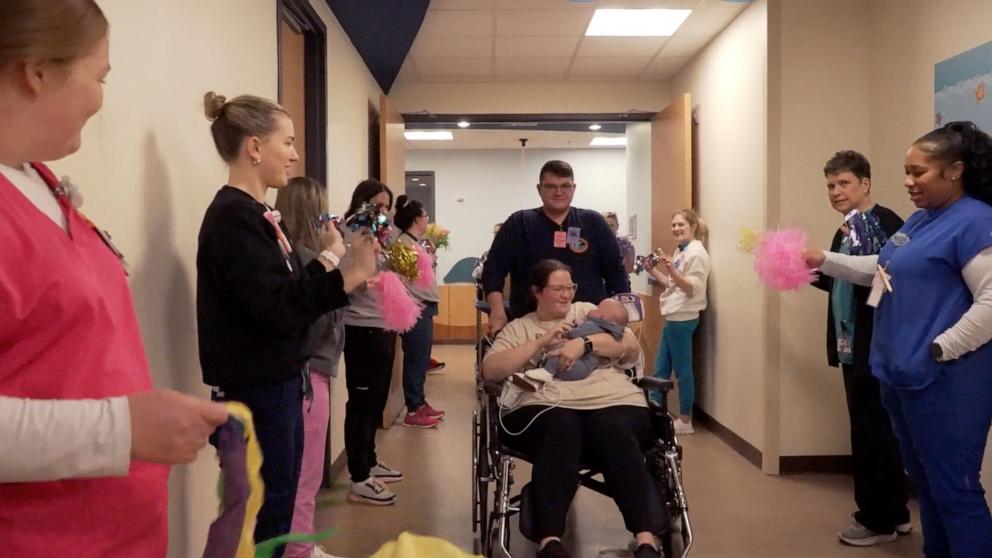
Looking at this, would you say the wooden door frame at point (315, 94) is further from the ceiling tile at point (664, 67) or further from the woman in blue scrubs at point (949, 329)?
the ceiling tile at point (664, 67)

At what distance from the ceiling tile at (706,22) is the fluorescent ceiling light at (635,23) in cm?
5

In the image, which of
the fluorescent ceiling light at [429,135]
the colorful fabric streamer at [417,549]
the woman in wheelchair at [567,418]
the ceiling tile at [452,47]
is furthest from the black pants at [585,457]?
the fluorescent ceiling light at [429,135]

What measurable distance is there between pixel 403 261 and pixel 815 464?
2.65 meters

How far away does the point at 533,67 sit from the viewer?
646 cm

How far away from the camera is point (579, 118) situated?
275 inches

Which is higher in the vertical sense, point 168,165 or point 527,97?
point 527,97

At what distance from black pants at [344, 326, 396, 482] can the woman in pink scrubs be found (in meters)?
2.80

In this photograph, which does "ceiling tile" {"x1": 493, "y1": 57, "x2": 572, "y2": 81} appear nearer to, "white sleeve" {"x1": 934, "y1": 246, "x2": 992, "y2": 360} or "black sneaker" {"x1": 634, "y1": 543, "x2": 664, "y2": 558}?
"white sleeve" {"x1": 934, "y1": 246, "x2": 992, "y2": 360}

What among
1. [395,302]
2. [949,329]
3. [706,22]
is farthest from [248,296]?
[706,22]

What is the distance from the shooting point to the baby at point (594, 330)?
3148 millimetres

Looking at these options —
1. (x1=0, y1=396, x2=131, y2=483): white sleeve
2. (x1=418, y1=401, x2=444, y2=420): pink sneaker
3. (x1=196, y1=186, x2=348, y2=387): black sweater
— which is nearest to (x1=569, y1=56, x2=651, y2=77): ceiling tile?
(x1=418, y1=401, x2=444, y2=420): pink sneaker

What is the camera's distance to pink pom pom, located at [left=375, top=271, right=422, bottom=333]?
10.3ft

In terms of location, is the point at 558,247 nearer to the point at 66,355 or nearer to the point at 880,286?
the point at 880,286

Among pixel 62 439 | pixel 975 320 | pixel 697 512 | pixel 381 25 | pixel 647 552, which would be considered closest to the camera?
pixel 62 439
